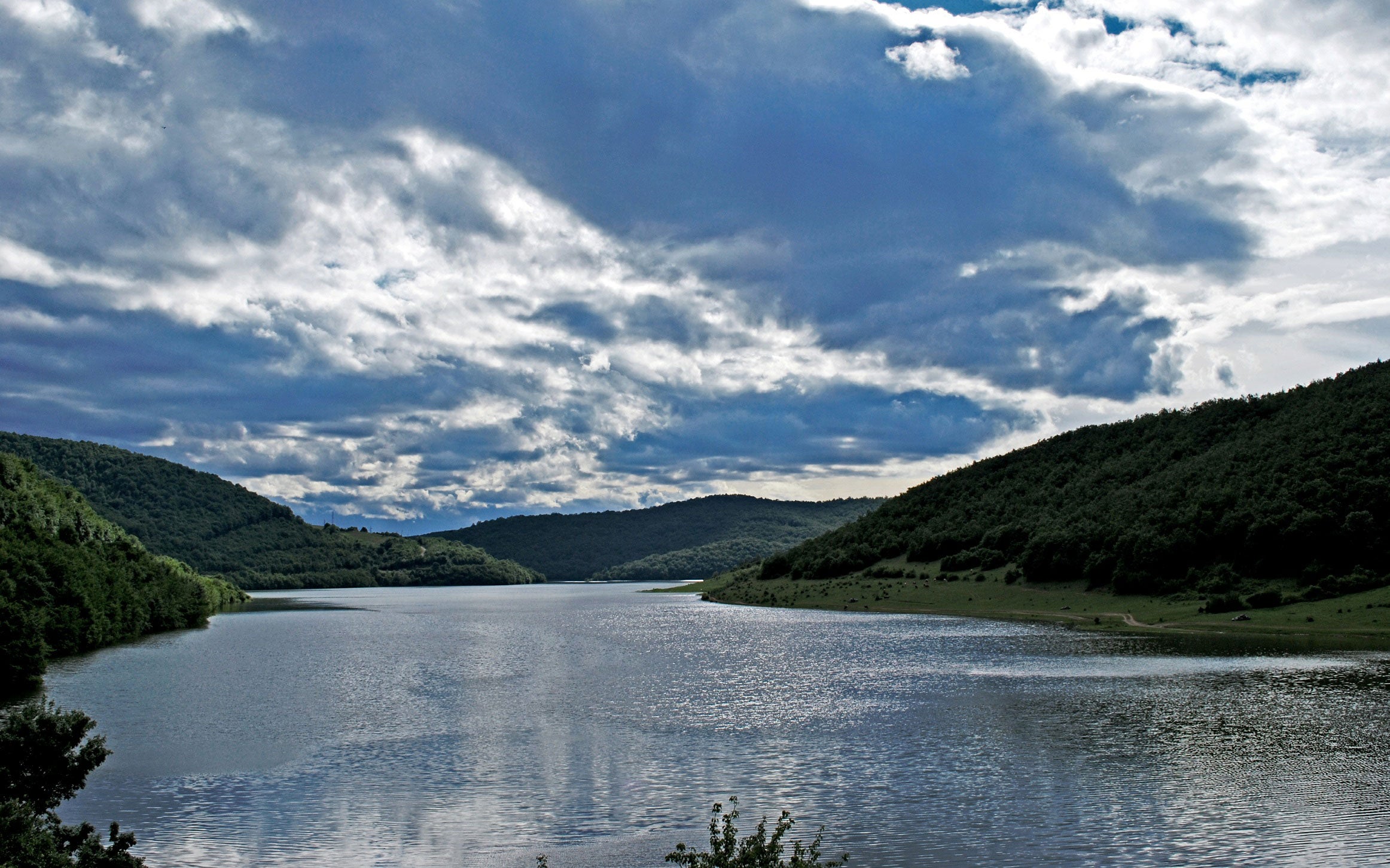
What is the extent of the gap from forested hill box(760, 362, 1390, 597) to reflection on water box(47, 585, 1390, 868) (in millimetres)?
32382

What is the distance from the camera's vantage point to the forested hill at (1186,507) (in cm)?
8431

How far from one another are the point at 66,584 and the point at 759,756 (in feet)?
199

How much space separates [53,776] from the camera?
58.8 ft

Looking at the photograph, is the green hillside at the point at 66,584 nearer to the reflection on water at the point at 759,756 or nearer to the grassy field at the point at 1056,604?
the reflection on water at the point at 759,756

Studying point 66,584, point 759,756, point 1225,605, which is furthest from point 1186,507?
point 66,584

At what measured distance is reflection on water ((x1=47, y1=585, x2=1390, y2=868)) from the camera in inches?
846

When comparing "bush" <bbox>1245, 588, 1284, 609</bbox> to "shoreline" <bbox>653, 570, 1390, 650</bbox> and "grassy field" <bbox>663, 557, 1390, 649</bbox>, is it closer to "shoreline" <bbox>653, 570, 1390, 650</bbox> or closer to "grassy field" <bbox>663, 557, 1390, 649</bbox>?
"shoreline" <bbox>653, 570, 1390, 650</bbox>

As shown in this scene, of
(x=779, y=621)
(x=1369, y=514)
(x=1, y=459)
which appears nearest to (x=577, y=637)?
(x=779, y=621)

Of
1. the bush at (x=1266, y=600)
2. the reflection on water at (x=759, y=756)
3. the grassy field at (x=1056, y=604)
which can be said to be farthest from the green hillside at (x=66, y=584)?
the bush at (x=1266, y=600)

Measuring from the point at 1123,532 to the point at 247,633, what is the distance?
292 ft

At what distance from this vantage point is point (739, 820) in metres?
22.8

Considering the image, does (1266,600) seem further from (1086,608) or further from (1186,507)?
(1186,507)

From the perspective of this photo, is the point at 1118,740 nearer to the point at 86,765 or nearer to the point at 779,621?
the point at 86,765

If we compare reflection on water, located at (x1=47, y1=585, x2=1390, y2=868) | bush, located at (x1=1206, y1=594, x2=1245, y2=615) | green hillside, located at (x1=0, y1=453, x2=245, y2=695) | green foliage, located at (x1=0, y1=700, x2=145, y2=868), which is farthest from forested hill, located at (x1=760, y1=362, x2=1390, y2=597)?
green hillside, located at (x1=0, y1=453, x2=245, y2=695)
